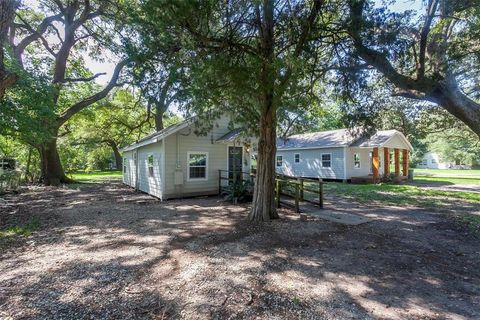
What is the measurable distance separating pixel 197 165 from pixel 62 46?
12.5 meters

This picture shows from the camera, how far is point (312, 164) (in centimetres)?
2011

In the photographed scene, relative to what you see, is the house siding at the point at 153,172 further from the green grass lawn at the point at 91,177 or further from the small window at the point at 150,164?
the green grass lawn at the point at 91,177

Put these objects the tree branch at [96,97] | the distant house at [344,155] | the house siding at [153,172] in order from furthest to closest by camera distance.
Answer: the distant house at [344,155] < the tree branch at [96,97] < the house siding at [153,172]

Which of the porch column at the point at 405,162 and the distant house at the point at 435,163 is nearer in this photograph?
the porch column at the point at 405,162

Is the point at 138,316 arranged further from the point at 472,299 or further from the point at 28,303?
the point at 472,299

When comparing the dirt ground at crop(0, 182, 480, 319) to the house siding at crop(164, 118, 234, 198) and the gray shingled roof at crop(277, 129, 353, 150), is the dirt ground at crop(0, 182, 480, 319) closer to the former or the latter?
the house siding at crop(164, 118, 234, 198)

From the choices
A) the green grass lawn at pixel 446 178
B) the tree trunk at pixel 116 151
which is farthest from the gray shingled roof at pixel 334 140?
the tree trunk at pixel 116 151

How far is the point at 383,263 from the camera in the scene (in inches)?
172

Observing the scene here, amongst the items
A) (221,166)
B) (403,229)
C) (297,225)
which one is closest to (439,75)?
(403,229)

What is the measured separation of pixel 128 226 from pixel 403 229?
6932 millimetres

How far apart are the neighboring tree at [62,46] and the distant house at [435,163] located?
185ft

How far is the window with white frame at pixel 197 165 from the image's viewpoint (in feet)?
37.9

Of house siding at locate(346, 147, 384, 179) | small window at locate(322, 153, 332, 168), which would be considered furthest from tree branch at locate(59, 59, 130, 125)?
house siding at locate(346, 147, 384, 179)

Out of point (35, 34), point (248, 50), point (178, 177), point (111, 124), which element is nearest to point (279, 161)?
point (178, 177)
